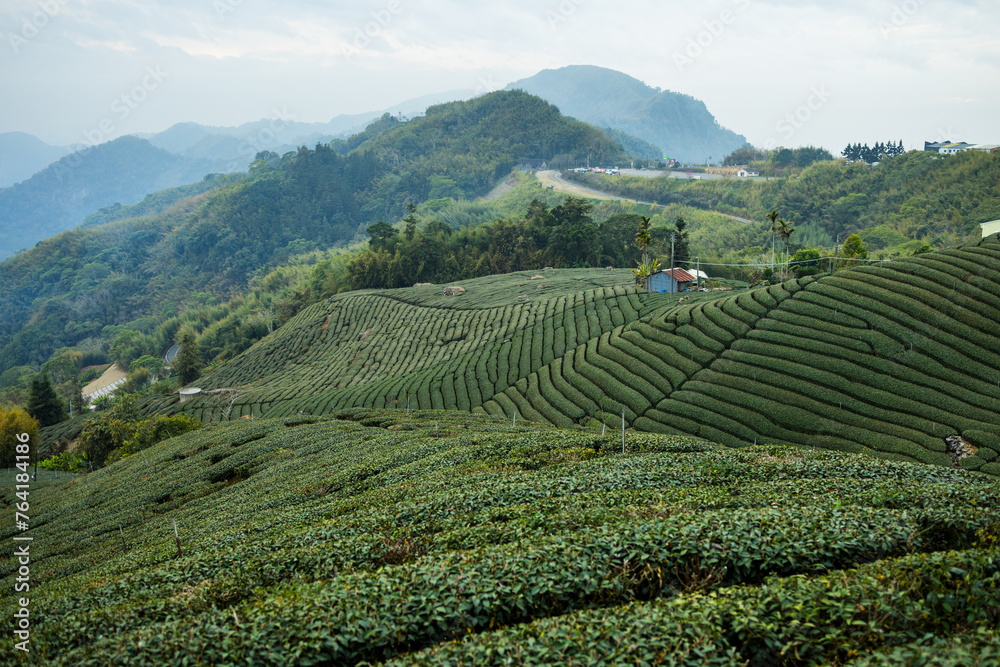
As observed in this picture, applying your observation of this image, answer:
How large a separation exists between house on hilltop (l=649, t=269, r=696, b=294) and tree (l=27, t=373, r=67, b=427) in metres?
74.2

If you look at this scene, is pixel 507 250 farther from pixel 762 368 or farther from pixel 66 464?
pixel 762 368

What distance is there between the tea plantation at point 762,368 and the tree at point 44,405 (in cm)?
2975

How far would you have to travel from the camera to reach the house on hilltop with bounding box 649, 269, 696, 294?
58.2 metres

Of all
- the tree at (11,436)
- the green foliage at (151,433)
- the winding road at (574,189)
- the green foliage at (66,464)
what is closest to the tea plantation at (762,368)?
the green foliage at (151,433)

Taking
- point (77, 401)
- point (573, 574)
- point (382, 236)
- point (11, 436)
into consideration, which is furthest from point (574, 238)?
point (77, 401)

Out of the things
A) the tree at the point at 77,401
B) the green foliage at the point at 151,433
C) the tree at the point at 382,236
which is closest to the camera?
the green foliage at the point at 151,433

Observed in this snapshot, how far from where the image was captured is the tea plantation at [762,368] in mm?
27641

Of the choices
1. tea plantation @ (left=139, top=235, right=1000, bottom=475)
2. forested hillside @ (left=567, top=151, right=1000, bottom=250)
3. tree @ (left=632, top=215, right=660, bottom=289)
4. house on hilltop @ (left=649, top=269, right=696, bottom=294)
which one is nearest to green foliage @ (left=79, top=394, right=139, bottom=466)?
tea plantation @ (left=139, top=235, right=1000, bottom=475)

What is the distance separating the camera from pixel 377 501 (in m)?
16.8

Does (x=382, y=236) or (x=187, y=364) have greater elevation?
(x=382, y=236)

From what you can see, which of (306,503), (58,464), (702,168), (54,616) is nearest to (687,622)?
(54,616)

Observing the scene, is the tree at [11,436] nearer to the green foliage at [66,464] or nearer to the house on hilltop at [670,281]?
the green foliage at [66,464]

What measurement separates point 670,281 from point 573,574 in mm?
53059

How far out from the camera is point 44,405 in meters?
69.6
